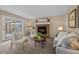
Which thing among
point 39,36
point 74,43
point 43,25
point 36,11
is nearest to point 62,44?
point 74,43

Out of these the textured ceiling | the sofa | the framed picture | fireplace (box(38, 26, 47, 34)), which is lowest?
the sofa

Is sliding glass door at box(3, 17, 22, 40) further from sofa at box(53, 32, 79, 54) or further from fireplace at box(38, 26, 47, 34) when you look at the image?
sofa at box(53, 32, 79, 54)

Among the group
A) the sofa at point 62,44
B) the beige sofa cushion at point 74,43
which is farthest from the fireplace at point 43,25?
the beige sofa cushion at point 74,43

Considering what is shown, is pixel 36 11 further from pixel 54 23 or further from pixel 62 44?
pixel 62 44

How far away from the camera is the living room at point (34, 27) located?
9.08 feet

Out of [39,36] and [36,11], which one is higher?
[36,11]

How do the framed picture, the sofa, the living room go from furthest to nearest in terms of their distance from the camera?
1. the framed picture
2. the living room
3. the sofa

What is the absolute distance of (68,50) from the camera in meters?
2.19

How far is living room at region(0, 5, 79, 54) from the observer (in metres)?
2.77

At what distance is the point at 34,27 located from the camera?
121 inches

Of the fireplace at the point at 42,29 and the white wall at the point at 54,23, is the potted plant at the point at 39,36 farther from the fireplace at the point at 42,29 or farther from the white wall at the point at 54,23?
the white wall at the point at 54,23

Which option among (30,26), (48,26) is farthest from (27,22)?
(48,26)

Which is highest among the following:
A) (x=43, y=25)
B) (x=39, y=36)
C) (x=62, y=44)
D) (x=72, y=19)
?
(x=72, y=19)

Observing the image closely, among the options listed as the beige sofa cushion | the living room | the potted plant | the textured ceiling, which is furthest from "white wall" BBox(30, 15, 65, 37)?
the beige sofa cushion
